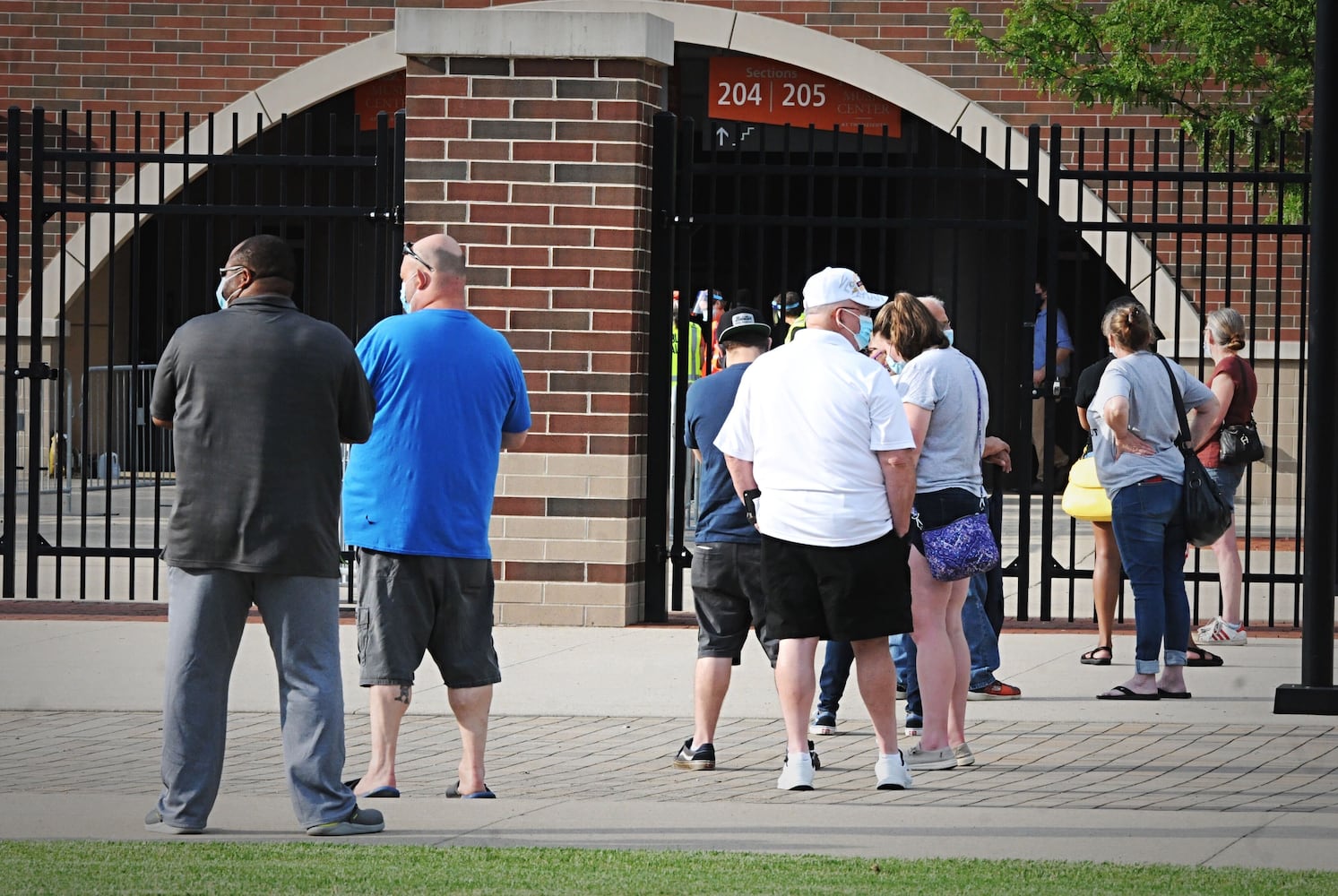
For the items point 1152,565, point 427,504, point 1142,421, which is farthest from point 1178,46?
point 427,504

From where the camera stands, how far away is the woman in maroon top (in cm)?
940

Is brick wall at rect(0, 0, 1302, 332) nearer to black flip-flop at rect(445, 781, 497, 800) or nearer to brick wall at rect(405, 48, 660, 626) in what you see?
brick wall at rect(405, 48, 660, 626)

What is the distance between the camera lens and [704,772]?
678 cm

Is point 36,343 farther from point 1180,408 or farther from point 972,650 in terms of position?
point 1180,408

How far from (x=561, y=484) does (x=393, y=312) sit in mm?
1332

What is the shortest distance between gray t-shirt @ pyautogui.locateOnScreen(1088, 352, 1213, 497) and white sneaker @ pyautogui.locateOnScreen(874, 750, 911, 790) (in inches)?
88.7

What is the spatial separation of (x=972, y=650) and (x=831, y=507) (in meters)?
2.08

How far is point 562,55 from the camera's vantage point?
9828mm

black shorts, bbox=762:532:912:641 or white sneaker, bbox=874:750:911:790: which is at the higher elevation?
black shorts, bbox=762:532:912:641

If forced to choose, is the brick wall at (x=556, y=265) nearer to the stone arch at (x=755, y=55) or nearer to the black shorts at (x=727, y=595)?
the black shorts at (x=727, y=595)

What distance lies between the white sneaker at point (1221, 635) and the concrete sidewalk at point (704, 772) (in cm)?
13

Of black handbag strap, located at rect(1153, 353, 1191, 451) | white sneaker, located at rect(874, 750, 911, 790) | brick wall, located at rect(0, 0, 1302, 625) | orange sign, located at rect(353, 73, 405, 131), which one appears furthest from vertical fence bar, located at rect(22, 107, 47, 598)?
orange sign, located at rect(353, 73, 405, 131)

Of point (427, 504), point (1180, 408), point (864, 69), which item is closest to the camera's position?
point (427, 504)

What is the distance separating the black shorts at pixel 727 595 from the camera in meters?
6.82
